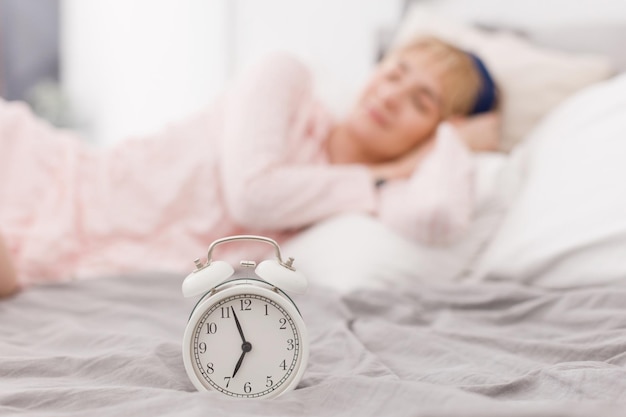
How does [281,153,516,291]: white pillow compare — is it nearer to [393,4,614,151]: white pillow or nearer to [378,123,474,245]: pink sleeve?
[378,123,474,245]: pink sleeve

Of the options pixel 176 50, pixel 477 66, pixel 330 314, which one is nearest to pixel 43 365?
pixel 330 314

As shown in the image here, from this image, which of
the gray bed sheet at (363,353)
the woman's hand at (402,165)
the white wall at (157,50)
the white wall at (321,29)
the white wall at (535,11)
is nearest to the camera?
the gray bed sheet at (363,353)

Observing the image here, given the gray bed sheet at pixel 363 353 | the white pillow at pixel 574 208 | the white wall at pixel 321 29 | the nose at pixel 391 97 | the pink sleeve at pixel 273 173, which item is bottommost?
the gray bed sheet at pixel 363 353

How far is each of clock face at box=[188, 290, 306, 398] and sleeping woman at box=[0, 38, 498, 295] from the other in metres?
0.66

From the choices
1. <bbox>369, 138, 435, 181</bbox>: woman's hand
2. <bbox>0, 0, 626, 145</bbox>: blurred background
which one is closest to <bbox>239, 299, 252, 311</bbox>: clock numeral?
<bbox>369, 138, 435, 181</bbox>: woman's hand

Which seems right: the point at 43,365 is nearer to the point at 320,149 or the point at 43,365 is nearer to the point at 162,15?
the point at 320,149

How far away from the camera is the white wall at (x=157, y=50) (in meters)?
3.25

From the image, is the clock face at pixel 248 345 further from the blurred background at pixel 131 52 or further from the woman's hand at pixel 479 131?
the blurred background at pixel 131 52

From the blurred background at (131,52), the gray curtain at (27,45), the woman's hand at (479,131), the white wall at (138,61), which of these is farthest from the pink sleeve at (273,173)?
the gray curtain at (27,45)

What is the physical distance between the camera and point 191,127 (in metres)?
1.65

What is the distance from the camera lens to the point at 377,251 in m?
1.32

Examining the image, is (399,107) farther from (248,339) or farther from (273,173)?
(248,339)

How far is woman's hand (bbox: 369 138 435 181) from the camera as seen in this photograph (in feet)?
5.41

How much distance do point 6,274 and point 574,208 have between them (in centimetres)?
99
